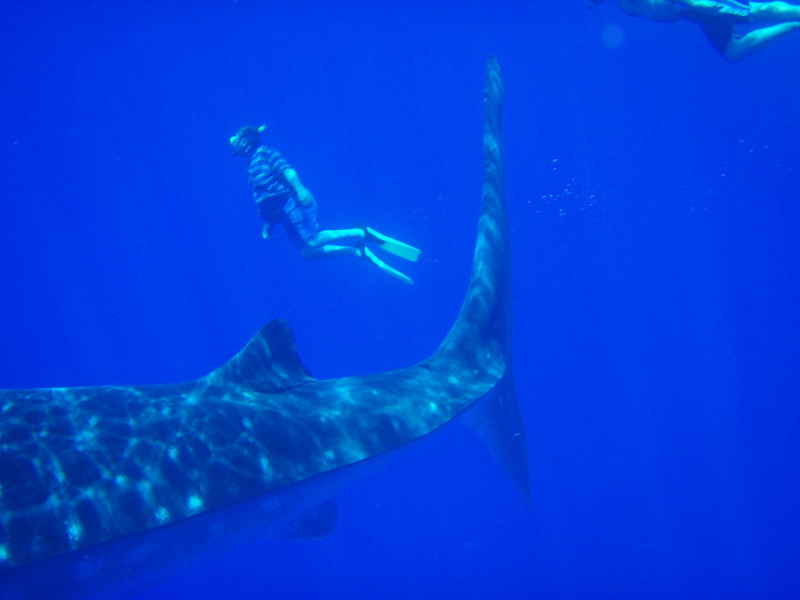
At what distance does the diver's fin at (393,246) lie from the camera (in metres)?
10.2

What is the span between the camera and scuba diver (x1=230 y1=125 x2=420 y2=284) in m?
10.5

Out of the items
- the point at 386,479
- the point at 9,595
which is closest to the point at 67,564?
the point at 9,595

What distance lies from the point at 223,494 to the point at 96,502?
29.1 inches

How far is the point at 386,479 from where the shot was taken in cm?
1961

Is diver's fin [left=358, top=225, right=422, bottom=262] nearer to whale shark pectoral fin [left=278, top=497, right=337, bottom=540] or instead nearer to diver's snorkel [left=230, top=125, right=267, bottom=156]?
diver's snorkel [left=230, top=125, right=267, bottom=156]

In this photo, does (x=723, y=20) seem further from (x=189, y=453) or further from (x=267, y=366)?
(x=189, y=453)

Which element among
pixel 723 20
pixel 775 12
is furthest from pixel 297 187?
pixel 775 12

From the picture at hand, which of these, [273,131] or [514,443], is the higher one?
[273,131]

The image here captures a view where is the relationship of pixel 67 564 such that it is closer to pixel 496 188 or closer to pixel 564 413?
pixel 496 188

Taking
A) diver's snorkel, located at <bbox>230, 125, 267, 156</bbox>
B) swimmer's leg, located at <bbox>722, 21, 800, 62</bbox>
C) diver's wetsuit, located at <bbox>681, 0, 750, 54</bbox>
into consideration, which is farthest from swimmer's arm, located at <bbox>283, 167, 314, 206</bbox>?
swimmer's leg, located at <bbox>722, 21, 800, 62</bbox>

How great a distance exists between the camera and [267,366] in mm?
4500

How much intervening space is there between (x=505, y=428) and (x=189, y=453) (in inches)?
141

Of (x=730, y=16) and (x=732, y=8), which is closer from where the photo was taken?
(x=732, y=8)

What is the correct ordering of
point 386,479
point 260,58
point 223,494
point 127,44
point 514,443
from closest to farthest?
point 223,494 < point 514,443 < point 386,479 < point 127,44 < point 260,58
